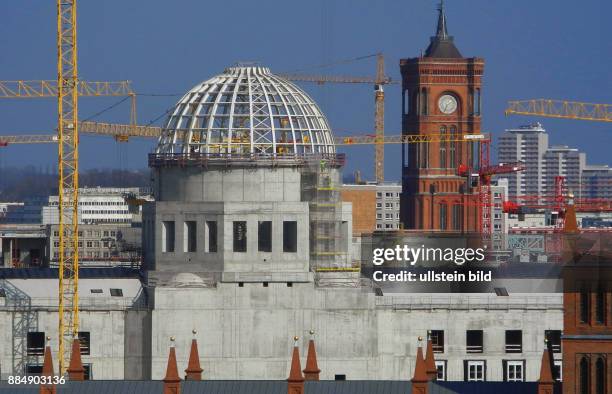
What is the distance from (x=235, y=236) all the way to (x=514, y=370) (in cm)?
1964

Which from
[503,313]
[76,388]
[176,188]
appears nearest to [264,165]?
[176,188]

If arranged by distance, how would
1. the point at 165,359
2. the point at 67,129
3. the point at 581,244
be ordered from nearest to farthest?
the point at 581,244, the point at 165,359, the point at 67,129

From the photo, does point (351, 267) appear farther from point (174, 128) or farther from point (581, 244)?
point (581, 244)

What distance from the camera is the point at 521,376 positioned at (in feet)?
564

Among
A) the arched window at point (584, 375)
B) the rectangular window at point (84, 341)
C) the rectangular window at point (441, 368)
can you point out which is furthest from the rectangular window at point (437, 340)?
the arched window at point (584, 375)

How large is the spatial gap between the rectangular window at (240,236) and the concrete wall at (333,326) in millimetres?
2447

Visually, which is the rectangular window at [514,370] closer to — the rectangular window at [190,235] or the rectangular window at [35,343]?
the rectangular window at [190,235]

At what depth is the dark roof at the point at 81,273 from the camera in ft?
597

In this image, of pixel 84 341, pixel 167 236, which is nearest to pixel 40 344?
pixel 84 341

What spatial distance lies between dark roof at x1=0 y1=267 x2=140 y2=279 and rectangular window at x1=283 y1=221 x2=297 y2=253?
13270mm

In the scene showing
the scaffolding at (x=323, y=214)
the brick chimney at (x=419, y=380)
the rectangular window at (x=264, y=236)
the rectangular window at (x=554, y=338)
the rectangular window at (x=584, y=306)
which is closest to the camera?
the rectangular window at (x=584, y=306)

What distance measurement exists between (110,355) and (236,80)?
1957 centimetres

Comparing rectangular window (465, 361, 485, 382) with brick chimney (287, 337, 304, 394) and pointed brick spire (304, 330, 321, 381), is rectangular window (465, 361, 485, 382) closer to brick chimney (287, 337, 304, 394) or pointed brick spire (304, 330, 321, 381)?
pointed brick spire (304, 330, 321, 381)

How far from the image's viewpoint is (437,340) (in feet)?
566
